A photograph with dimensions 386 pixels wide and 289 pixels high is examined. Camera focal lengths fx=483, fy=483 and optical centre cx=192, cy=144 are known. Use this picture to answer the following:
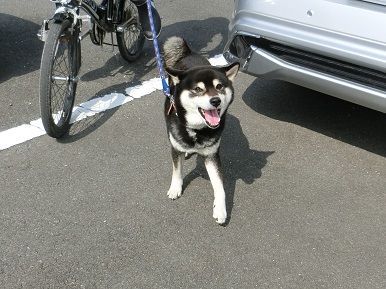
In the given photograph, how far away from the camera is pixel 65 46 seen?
387cm

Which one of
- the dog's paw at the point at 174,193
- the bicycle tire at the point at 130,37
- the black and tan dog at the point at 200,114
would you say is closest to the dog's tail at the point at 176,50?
the black and tan dog at the point at 200,114

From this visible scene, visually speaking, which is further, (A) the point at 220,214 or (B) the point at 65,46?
(B) the point at 65,46

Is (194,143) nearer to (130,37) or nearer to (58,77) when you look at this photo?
(58,77)

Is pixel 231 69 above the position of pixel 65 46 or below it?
above

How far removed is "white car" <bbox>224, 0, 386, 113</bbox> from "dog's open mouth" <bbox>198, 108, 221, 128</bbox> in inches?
45.0

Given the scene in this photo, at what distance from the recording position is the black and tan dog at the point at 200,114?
111 inches

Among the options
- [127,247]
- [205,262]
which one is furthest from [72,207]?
[205,262]

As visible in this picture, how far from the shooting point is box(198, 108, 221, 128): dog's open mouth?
287 centimetres

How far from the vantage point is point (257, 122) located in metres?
4.38

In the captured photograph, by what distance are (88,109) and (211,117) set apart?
180 centimetres

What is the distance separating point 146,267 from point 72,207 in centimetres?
74

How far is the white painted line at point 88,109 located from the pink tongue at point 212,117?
1675 millimetres

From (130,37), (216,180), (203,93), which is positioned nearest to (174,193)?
(216,180)

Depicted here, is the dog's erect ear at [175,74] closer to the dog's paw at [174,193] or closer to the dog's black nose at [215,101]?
the dog's black nose at [215,101]
